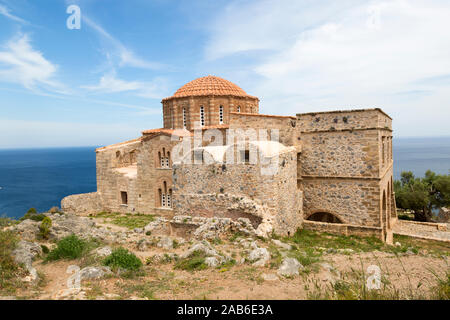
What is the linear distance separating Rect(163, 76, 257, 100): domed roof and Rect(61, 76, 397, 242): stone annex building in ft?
0.26

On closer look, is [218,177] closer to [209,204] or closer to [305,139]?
A: [209,204]

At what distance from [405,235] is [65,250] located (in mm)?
16583

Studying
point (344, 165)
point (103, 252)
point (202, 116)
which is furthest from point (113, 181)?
point (344, 165)

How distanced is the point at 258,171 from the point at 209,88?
1160 cm

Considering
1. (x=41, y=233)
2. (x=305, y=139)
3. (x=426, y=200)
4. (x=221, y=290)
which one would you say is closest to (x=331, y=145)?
(x=305, y=139)

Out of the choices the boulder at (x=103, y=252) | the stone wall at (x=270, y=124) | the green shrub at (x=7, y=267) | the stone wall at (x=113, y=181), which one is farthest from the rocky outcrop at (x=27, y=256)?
the stone wall at (x=270, y=124)

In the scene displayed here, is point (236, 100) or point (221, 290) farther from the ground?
point (236, 100)

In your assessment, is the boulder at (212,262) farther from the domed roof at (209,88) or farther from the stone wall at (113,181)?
the domed roof at (209,88)

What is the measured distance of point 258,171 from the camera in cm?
1160

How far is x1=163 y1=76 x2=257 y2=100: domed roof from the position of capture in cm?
2092

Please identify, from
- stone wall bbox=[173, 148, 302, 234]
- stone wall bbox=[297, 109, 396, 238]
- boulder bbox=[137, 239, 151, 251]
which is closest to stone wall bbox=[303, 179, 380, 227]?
stone wall bbox=[297, 109, 396, 238]

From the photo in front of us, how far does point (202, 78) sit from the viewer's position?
74.3 ft

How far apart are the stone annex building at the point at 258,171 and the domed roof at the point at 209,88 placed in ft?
0.26

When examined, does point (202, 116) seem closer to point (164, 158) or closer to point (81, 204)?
point (164, 158)
